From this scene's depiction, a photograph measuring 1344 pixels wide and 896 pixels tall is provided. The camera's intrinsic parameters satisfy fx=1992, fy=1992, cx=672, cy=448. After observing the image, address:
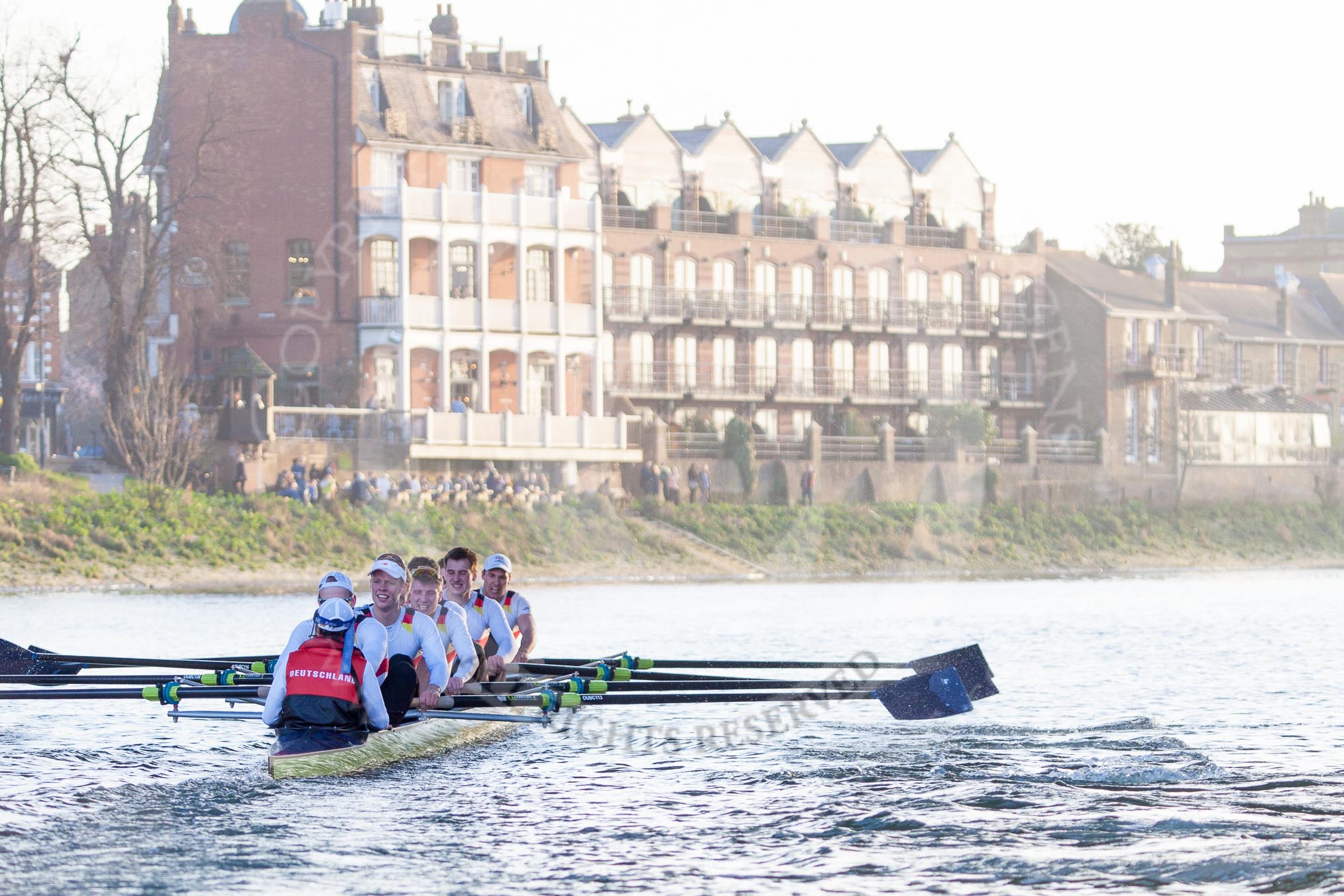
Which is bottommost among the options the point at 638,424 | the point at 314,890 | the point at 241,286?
the point at 314,890

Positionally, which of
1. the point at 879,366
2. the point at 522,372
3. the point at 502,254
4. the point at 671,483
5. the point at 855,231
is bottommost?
the point at 671,483

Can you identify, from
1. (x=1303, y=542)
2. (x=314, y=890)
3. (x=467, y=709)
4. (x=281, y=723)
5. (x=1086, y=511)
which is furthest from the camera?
(x=1303, y=542)

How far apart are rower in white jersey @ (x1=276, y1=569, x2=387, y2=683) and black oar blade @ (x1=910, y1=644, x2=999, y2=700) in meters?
5.98

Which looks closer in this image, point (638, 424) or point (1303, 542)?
point (638, 424)

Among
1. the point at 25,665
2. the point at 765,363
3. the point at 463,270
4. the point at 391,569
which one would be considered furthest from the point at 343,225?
the point at 391,569

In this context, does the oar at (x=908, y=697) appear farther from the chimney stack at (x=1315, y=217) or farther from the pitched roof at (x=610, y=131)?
the chimney stack at (x=1315, y=217)

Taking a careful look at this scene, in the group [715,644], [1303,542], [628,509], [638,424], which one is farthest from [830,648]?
[1303,542]

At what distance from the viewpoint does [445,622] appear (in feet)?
66.0

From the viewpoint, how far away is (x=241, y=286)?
65062 mm

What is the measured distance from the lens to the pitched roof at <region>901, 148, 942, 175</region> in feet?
291

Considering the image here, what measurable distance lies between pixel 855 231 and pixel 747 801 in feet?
221

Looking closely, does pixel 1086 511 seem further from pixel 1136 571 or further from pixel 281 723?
pixel 281 723

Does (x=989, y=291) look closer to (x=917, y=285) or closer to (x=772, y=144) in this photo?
(x=917, y=285)

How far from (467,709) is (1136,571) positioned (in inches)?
2040
